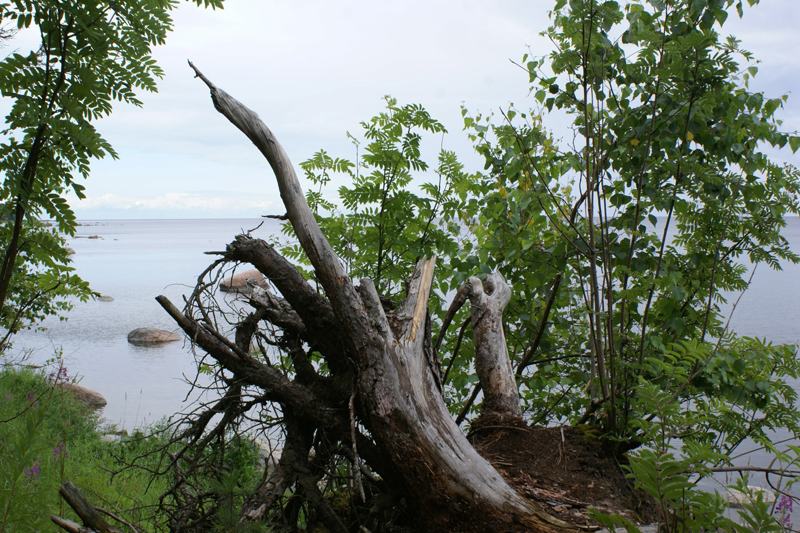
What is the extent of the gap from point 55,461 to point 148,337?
9.35 metres


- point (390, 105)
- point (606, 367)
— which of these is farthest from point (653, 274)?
point (390, 105)

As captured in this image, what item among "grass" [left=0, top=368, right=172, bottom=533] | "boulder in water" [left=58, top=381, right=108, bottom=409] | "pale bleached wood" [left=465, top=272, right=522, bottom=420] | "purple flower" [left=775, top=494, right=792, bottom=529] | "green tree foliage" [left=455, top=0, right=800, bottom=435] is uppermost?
"green tree foliage" [left=455, top=0, right=800, bottom=435]

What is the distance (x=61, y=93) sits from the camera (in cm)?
174

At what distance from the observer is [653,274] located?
295cm

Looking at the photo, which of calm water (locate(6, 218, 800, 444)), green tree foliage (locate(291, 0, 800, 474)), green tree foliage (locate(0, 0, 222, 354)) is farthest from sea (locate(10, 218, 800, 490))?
green tree foliage (locate(0, 0, 222, 354))

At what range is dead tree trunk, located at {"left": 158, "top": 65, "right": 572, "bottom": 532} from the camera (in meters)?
2.28

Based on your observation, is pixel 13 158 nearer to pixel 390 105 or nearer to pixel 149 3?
pixel 149 3

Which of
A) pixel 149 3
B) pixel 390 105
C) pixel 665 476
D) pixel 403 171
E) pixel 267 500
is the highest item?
pixel 390 105

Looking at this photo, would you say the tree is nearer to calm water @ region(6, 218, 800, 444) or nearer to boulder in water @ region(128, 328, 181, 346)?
calm water @ region(6, 218, 800, 444)

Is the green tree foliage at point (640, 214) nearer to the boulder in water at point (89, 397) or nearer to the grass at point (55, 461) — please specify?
the grass at point (55, 461)

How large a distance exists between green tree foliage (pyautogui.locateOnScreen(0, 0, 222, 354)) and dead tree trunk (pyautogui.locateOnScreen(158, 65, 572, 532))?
0.35 metres

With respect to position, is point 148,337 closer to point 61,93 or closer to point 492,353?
point 492,353

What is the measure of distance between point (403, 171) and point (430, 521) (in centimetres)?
233

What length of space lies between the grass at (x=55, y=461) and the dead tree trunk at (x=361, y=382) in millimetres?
739
